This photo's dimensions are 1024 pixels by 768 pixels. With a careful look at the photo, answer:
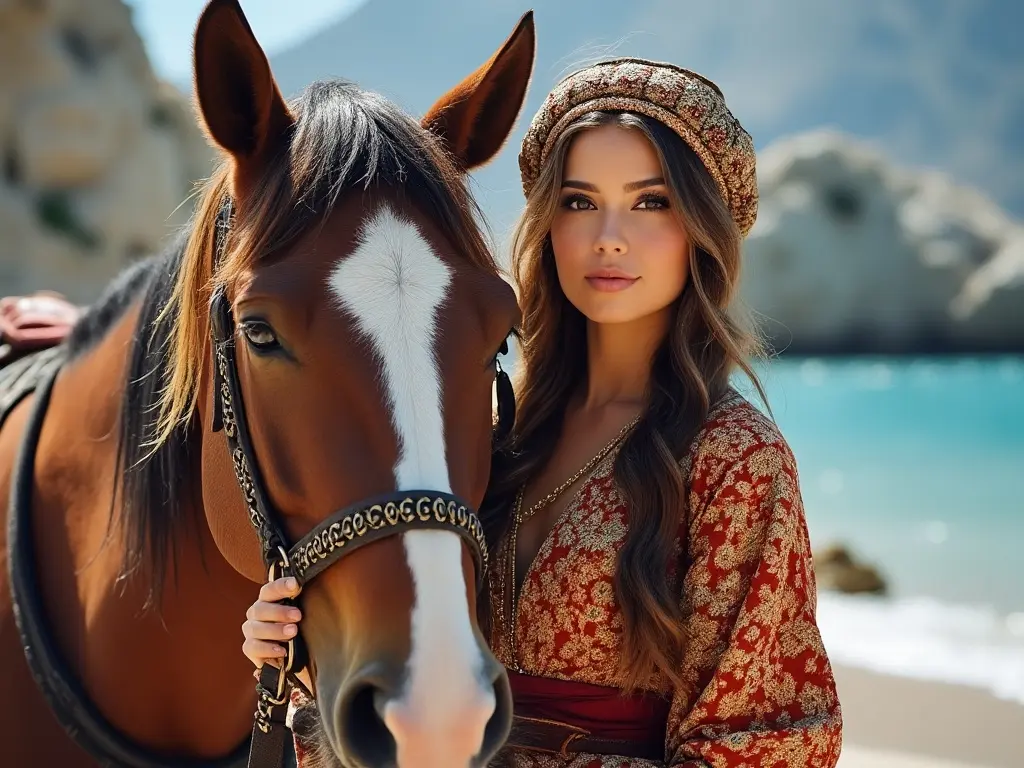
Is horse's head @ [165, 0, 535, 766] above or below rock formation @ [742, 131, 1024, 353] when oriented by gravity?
below

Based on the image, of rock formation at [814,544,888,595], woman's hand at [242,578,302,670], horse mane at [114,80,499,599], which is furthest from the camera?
rock formation at [814,544,888,595]

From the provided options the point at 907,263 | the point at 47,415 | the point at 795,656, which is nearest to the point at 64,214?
the point at 47,415

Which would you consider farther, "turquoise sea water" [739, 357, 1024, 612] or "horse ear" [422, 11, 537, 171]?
"turquoise sea water" [739, 357, 1024, 612]

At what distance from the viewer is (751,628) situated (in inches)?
58.9

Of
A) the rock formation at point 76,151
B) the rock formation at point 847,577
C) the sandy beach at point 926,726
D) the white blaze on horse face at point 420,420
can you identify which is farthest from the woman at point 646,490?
the rock formation at point 76,151

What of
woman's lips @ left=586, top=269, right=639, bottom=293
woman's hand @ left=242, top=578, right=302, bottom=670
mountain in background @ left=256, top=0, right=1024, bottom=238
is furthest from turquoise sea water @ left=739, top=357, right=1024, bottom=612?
mountain in background @ left=256, top=0, right=1024, bottom=238

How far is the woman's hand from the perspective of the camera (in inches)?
51.4

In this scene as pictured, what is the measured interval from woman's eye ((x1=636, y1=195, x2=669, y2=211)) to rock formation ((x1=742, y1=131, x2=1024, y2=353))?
30063 millimetres

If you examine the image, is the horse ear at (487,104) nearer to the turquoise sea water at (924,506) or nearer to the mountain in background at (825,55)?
the turquoise sea water at (924,506)

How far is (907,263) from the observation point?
108ft

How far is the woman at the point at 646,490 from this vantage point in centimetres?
152

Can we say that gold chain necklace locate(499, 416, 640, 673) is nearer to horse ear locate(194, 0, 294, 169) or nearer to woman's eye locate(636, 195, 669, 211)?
woman's eye locate(636, 195, 669, 211)

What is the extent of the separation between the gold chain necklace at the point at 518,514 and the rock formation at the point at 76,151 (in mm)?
11670

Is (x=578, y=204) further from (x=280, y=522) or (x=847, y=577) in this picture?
(x=847, y=577)
